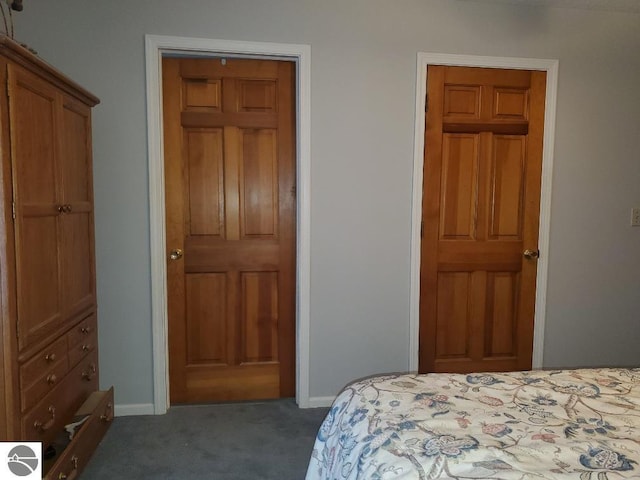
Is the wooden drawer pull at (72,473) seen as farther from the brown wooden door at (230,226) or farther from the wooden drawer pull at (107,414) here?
the brown wooden door at (230,226)

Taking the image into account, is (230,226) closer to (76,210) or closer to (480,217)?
(76,210)

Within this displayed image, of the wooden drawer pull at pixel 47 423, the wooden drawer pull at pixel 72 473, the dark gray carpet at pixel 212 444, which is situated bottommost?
the dark gray carpet at pixel 212 444

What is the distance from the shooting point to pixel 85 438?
1.75m

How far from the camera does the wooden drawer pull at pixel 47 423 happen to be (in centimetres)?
151

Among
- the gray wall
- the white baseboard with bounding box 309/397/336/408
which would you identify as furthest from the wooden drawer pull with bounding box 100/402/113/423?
the white baseboard with bounding box 309/397/336/408

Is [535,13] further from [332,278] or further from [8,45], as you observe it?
[8,45]

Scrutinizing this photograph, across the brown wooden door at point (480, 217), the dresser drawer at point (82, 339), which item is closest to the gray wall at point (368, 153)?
the brown wooden door at point (480, 217)

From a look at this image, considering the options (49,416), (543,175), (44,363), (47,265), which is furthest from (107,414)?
(543,175)

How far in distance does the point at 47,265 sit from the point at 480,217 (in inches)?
89.0

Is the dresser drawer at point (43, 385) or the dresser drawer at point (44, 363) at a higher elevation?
the dresser drawer at point (44, 363)

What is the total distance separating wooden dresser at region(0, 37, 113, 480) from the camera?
1.36 metres

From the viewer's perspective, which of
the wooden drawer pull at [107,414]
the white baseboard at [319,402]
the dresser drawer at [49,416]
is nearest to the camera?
the dresser drawer at [49,416]

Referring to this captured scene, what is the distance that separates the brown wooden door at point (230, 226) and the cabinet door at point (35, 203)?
0.78 metres

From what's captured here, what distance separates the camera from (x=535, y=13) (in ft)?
8.19
